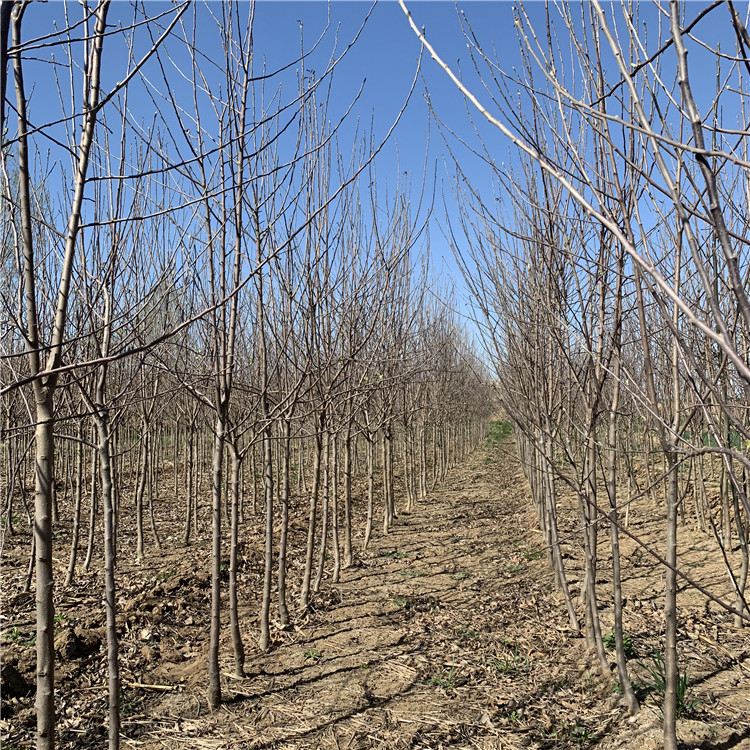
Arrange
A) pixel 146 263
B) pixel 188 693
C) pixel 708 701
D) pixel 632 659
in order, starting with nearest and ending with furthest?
pixel 708 701 → pixel 188 693 → pixel 632 659 → pixel 146 263

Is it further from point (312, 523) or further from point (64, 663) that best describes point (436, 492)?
point (64, 663)

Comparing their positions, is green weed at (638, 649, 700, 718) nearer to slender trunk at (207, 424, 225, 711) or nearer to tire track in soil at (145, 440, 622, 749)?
tire track in soil at (145, 440, 622, 749)

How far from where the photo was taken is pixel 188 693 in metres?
3.70

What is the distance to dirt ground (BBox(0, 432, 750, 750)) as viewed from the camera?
3.25 metres

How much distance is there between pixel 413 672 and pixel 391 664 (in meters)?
0.21

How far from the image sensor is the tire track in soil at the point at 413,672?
3289mm

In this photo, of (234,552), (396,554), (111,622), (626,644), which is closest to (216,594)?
(234,552)

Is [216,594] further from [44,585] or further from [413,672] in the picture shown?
[44,585]

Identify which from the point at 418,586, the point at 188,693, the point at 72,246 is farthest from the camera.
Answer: the point at 418,586

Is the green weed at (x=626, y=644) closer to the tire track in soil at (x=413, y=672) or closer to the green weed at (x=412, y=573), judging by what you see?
the tire track in soil at (x=413, y=672)

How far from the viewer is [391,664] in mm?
4195

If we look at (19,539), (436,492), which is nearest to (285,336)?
(19,539)

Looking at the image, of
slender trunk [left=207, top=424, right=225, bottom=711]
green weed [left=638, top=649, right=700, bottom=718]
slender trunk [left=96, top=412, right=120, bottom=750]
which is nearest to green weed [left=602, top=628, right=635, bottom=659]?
green weed [left=638, top=649, right=700, bottom=718]

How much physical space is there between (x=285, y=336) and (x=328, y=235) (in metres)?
0.91
